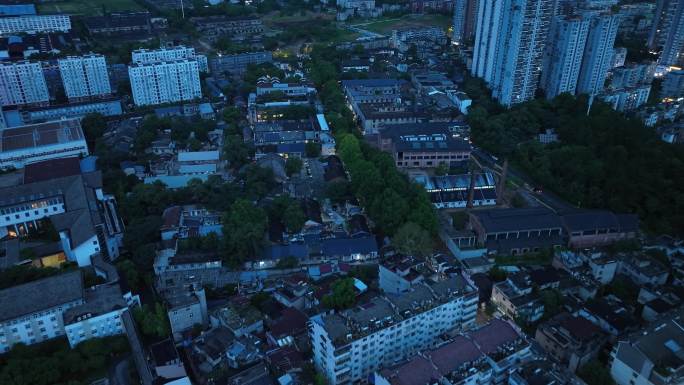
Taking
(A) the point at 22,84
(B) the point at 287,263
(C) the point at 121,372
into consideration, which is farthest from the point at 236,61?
(C) the point at 121,372

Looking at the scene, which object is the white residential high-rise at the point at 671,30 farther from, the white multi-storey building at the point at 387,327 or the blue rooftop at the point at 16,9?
the blue rooftop at the point at 16,9

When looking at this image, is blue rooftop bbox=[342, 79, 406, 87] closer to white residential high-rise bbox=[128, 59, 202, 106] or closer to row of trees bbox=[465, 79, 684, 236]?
row of trees bbox=[465, 79, 684, 236]

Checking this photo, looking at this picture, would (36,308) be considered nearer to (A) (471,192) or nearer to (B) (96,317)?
(B) (96,317)

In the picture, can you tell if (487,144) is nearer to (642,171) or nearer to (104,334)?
(642,171)

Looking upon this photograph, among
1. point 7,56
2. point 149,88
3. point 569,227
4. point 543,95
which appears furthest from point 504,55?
point 7,56

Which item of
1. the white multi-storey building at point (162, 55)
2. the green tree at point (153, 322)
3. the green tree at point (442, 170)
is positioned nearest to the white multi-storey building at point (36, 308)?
the green tree at point (153, 322)

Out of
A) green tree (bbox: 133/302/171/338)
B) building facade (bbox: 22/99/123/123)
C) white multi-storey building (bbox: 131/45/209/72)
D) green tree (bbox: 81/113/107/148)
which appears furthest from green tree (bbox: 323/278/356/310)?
white multi-storey building (bbox: 131/45/209/72)
